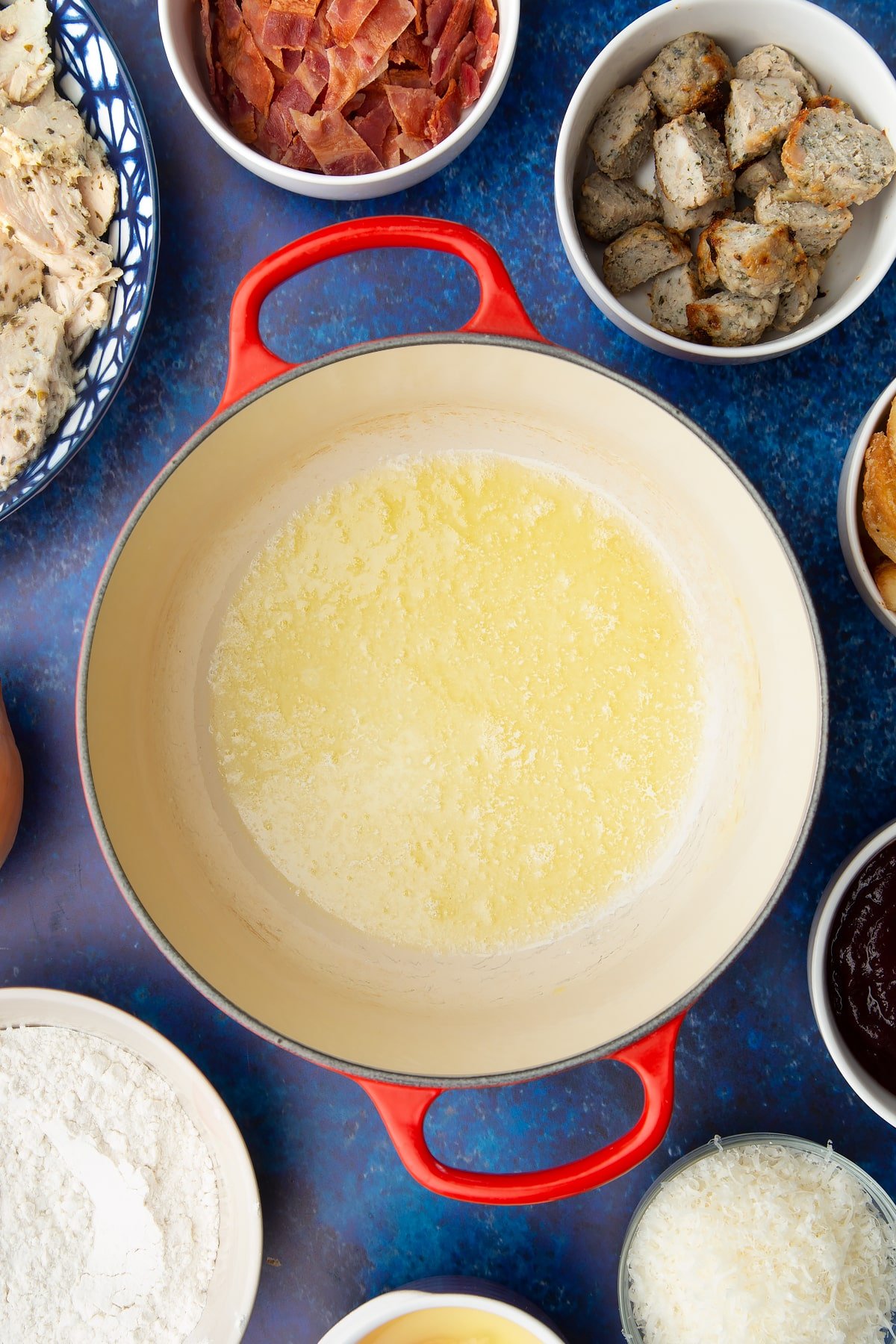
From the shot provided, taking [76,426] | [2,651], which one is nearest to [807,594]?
[76,426]

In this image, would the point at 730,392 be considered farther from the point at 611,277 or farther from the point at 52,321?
the point at 52,321

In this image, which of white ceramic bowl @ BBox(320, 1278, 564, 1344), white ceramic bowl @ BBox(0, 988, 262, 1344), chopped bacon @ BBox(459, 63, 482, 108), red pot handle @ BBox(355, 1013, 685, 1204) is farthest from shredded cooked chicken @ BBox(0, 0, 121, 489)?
white ceramic bowl @ BBox(320, 1278, 564, 1344)

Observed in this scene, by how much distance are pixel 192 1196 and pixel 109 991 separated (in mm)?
203

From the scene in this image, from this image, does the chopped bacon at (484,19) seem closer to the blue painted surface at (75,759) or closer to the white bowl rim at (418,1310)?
the blue painted surface at (75,759)

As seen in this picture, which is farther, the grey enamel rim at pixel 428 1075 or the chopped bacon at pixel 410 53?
the chopped bacon at pixel 410 53

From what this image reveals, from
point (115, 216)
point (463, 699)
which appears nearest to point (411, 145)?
point (115, 216)

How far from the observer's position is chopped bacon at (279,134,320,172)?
0.85 meters

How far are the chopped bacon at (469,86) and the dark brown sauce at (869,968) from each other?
73 cm

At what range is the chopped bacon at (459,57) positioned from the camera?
840 millimetres

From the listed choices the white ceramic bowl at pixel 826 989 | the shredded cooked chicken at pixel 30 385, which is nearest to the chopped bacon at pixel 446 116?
the shredded cooked chicken at pixel 30 385

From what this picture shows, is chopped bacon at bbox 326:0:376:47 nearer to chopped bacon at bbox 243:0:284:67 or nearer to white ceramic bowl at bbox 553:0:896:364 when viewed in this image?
chopped bacon at bbox 243:0:284:67

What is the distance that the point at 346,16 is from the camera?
0.82 meters

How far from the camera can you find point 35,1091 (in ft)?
2.96

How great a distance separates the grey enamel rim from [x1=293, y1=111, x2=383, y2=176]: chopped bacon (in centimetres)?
21
